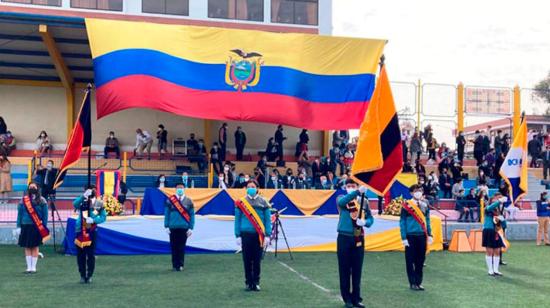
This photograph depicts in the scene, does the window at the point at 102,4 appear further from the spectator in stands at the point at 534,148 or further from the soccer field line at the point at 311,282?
the spectator in stands at the point at 534,148

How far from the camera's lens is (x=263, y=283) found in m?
11.8

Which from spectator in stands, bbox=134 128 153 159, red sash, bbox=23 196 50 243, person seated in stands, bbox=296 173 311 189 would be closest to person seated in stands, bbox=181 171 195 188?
spectator in stands, bbox=134 128 153 159

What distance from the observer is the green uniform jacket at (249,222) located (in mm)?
11070

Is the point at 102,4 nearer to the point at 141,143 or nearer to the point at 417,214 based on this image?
the point at 141,143

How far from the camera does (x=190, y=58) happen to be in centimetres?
2308

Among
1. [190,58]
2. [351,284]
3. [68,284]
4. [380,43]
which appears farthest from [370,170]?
[380,43]

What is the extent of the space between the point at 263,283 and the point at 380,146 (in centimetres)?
375

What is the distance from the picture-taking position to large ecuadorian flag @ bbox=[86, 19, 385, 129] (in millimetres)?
21891

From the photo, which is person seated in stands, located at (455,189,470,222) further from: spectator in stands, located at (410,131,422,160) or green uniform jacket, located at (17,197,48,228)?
green uniform jacket, located at (17,197,48,228)

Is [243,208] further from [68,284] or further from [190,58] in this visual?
[190,58]

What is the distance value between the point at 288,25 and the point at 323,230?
1423cm

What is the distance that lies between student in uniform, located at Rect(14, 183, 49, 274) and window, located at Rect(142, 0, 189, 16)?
1705 cm

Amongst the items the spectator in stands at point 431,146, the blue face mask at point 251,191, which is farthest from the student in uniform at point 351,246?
the spectator in stands at point 431,146

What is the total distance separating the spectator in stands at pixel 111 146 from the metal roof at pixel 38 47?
271 cm
